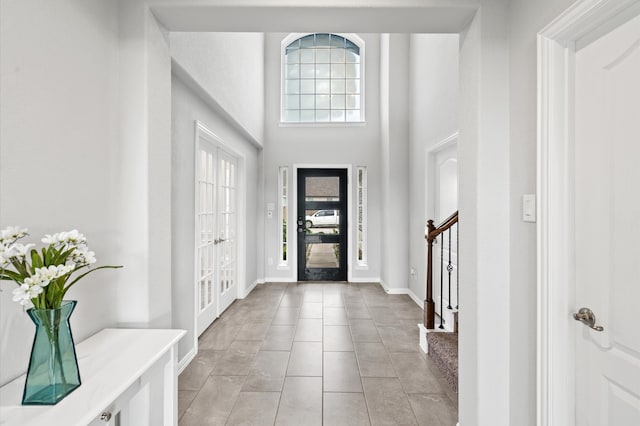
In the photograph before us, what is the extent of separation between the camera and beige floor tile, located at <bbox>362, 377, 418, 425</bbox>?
1.98 meters

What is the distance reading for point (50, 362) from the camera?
0.98m

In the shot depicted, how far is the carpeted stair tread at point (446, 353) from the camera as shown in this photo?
2.29 meters

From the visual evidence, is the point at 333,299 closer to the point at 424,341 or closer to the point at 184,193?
the point at 424,341

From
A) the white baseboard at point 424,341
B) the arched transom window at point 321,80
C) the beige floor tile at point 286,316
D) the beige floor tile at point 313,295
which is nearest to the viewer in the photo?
the white baseboard at point 424,341

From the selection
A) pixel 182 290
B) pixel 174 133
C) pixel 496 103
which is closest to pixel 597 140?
pixel 496 103

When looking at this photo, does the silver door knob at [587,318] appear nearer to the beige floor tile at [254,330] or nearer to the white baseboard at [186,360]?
the white baseboard at [186,360]

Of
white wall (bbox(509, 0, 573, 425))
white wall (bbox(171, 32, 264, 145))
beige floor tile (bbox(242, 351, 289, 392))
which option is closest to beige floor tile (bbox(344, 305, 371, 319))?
beige floor tile (bbox(242, 351, 289, 392))

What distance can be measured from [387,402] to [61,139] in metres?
2.29

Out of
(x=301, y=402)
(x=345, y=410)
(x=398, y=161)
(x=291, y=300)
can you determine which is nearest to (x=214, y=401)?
(x=301, y=402)

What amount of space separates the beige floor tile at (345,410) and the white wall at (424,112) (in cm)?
221

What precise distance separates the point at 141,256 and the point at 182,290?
112 cm

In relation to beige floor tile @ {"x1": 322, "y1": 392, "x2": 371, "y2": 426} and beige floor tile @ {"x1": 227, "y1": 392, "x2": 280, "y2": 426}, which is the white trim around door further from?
beige floor tile @ {"x1": 227, "y1": 392, "x2": 280, "y2": 426}

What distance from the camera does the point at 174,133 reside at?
Result: 2.48 m

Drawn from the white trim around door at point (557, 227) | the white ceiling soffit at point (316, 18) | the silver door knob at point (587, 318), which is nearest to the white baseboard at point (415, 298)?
the white trim around door at point (557, 227)
